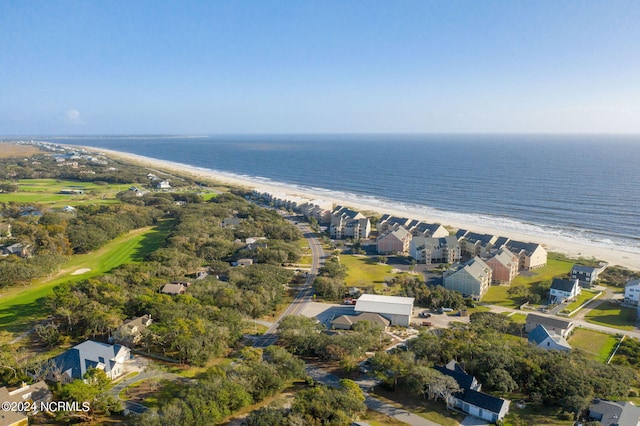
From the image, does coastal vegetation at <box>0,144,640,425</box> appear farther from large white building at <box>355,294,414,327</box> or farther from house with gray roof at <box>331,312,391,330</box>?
large white building at <box>355,294,414,327</box>

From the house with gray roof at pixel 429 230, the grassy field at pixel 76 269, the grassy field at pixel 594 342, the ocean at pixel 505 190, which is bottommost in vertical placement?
the grassy field at pixel 76 269

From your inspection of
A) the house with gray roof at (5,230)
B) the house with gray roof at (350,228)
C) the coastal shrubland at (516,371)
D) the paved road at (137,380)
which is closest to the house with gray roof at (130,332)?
the paved road at (137,380)

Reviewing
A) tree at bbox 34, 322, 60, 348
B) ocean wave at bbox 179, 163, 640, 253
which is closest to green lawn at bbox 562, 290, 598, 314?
ocean wave at bbox 179, 163, 640, 253

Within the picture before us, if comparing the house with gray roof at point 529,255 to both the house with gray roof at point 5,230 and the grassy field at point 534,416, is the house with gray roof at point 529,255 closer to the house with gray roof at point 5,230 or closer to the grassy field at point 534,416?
the grassy field at point 534,416

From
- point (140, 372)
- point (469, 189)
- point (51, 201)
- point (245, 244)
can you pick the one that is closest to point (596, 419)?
point (140, 372)

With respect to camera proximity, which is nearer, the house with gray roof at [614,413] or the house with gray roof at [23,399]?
the house with gray roof at [23,399]

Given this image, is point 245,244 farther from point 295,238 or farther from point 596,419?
point 596,419
